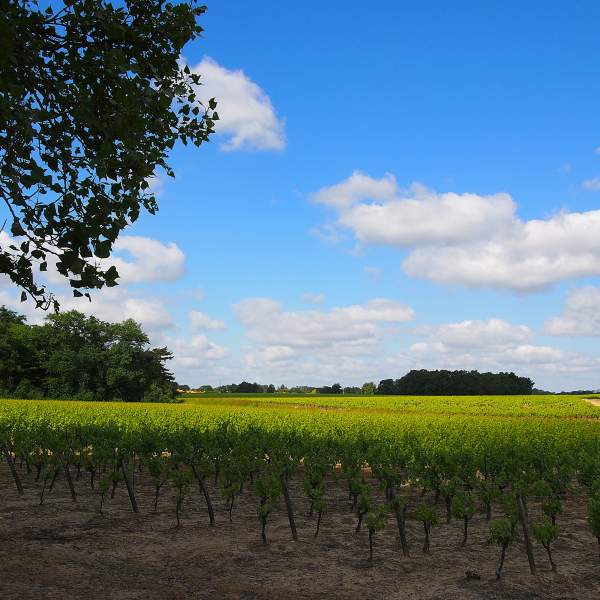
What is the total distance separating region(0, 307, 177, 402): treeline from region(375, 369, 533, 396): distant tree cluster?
54716mm

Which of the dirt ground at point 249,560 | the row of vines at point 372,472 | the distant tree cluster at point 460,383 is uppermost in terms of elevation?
the distant tree cluster at point 460,383

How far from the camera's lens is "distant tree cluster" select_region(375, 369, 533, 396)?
375 feet

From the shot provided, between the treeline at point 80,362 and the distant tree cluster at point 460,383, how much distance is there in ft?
180

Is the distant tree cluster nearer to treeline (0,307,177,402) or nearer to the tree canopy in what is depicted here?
treeline (0,307,177,402)

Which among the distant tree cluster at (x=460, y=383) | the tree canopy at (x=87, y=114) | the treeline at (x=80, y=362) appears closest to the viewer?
the tree canopy at (x=87, y=114)

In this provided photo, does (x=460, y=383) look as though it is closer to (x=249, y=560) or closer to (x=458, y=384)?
(x=458, y=384)

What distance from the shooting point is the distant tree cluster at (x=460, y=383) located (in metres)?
114

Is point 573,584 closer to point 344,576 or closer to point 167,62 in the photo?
point 344,576

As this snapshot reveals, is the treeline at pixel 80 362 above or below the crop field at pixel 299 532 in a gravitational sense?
above

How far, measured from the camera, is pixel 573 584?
27.7 ft

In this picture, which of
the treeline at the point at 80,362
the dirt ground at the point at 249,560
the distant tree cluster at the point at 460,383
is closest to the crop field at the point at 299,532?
the dirt ground at the point at 249,560

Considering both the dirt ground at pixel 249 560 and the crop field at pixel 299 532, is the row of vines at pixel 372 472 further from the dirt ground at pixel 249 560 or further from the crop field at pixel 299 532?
the dirt ground at pixel 249 560

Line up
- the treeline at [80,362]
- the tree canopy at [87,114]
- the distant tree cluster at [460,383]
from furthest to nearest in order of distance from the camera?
A: the distant tree cluster at [460,383], the treeline at [80,362], the tree canopy at [87,114]

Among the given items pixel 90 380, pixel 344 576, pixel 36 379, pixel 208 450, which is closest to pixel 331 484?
pixel 208 450
